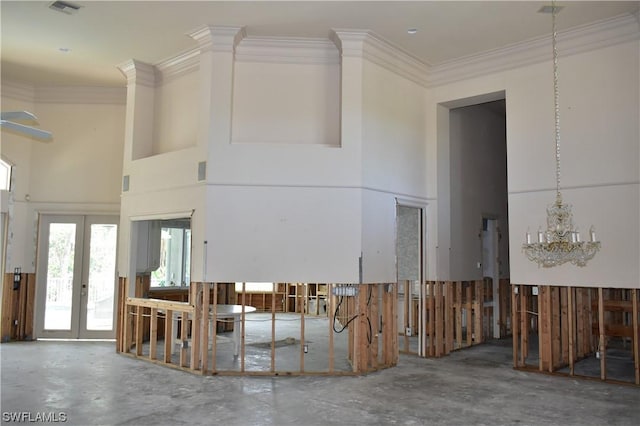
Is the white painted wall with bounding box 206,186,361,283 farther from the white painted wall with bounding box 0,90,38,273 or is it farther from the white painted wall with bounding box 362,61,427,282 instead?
the white painted wall with bounding box 0,90,38,273

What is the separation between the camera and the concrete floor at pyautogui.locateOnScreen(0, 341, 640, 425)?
17.2 ft

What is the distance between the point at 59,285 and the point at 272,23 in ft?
21.1

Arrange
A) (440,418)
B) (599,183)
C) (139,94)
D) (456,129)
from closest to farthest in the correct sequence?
(440,418)
(599,183)
(139,94)
(456,129)

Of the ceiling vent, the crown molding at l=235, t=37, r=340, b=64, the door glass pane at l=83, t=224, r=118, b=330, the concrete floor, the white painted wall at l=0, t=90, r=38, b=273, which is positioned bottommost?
the concrete floor

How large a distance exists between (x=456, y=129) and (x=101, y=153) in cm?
685

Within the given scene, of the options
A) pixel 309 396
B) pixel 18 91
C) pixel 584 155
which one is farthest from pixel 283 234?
pixel 18 91

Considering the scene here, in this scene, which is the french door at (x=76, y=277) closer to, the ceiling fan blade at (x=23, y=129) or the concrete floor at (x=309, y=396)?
the concrete floor at (x=309, y=396)

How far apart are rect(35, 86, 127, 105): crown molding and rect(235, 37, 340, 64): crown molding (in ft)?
11.7

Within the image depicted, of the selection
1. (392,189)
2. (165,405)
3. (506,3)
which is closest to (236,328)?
(165,405)

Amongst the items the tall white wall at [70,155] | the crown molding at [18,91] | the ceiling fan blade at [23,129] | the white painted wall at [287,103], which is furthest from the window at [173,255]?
the crown molding at [18,91]

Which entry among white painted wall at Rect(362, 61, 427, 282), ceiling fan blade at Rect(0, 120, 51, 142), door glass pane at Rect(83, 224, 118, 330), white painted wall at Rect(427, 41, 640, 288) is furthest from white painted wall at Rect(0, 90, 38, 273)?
white painted wall at Rect(427, 41, 640, 288)

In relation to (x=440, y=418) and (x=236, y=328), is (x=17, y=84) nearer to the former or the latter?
(x=236, y=328)

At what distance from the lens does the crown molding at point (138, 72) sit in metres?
8.61

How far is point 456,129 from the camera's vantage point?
9383mm
